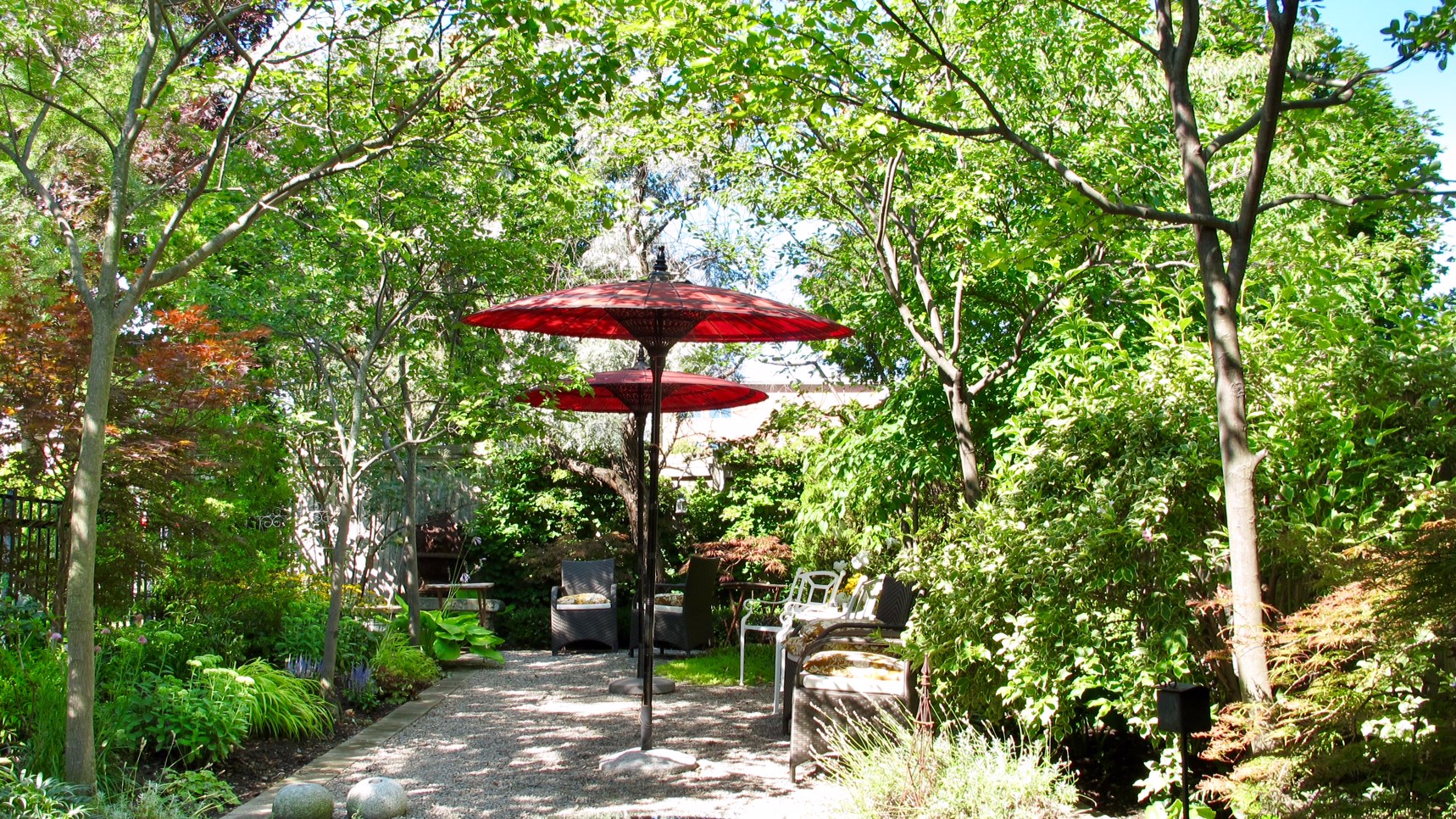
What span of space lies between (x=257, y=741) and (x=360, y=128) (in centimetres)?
312

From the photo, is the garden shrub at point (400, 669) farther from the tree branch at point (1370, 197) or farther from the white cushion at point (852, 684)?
the tree branch at point (1370, 197)

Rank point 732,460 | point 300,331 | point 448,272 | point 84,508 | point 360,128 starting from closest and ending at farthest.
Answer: point 84,508 < point 360,128 < point 300,331 < point 448,272 < point 732,460

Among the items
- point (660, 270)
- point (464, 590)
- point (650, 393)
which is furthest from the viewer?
point (464, 590)

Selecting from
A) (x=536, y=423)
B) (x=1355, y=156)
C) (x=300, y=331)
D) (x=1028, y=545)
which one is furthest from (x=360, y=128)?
(x=1355, y=156)

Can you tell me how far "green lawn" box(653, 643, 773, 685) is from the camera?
343 inches

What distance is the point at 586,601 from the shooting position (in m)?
11.1

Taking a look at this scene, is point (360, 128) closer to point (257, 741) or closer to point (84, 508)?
point (84, 508)

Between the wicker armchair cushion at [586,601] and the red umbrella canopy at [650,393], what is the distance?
2917mm

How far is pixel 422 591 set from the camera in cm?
1220

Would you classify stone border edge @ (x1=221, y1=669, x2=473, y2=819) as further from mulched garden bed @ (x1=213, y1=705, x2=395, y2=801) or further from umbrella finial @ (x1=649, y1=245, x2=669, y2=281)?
umbrella finial @ (x1=649, y1=245, x2=669, y2=281)


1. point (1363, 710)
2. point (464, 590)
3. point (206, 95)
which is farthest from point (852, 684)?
point (464, 590)

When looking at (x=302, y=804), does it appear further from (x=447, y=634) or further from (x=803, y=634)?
(x=447, y=634)

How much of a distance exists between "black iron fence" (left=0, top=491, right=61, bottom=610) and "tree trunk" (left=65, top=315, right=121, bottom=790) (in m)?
2.05

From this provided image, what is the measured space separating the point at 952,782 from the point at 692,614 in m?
6.29
